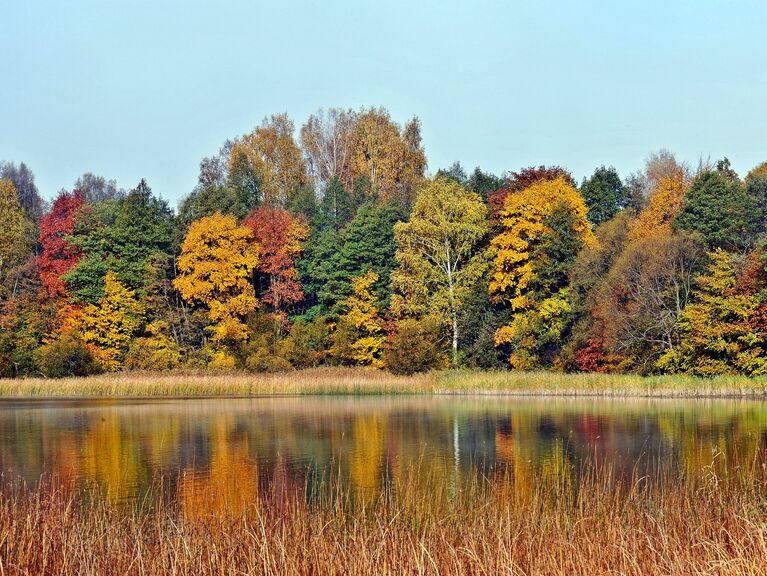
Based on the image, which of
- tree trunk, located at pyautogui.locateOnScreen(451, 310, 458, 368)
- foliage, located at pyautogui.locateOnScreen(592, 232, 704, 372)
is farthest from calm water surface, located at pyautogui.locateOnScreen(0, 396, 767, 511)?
tree trunk, located at pyautogui.locateOnScreen(451, 310, 458, 368)

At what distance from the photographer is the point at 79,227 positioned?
65.6 m

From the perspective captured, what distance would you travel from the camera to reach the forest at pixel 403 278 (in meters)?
47.8

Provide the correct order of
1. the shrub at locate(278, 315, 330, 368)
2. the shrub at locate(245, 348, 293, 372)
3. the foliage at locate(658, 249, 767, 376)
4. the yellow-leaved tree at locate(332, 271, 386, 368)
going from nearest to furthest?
the foliage at locate(658, 249, 767, 376), the shrub at locate(245, 348, 293, 372), the shrub at locate(278, 315, 330, 368), the yellow-leaved tree at locate(332, 271, 386, 368)

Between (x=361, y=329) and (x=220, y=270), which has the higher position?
(x=220, y=270)

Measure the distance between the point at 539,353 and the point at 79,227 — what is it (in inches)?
1218

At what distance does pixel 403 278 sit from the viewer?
59.4 m

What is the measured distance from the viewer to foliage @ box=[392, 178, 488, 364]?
59.2 meters

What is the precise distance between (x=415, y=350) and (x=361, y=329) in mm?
7153

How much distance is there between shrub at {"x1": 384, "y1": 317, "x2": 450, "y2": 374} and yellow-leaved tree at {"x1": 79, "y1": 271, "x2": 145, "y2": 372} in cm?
1668

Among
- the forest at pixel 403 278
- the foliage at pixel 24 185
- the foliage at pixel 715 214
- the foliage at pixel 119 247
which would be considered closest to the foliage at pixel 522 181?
the forest at pixel 403 278

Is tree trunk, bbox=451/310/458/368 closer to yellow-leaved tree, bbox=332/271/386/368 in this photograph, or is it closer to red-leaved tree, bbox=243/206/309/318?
yellow-leaved tree, bbox=332/271/386/368

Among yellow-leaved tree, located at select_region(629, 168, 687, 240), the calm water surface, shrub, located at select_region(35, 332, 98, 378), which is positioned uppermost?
yellow-leaved tree, located at select_region(629, 168, 687, 240)

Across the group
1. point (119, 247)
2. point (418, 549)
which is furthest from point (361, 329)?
point (418, 549)

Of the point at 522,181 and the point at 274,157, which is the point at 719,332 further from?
the point at 274,157
